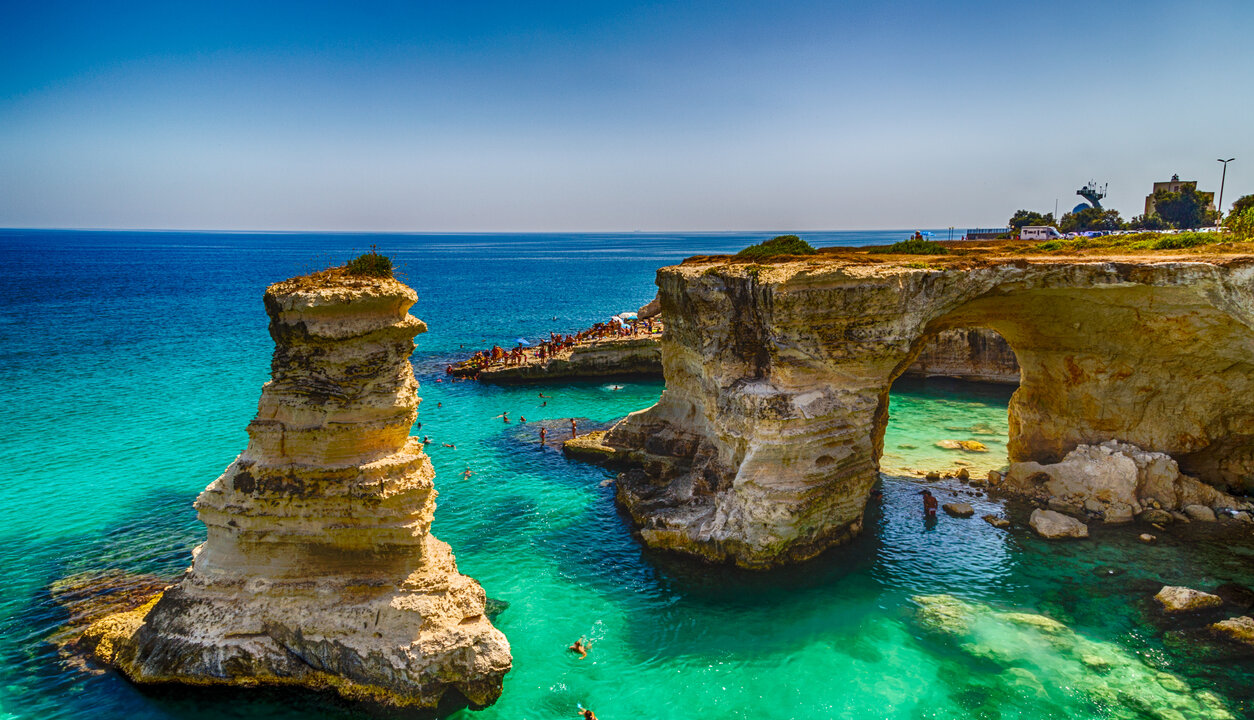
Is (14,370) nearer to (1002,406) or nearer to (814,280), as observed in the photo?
(814,280)

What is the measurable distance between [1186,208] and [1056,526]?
74.7 metres

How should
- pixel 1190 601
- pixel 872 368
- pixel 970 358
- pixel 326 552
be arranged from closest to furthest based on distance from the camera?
pixel 326 552 → pixel 1190 601 → pixel 872 368 → pixel 970 358

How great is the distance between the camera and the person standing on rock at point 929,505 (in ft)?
72.3

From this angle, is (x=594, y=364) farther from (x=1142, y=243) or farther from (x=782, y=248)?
(x=1142, y=243)

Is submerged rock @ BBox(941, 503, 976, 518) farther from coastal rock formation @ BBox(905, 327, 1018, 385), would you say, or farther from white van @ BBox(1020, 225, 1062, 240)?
white van @ BBox(1020, 225, 1062, 240)

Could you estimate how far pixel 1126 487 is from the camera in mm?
20906

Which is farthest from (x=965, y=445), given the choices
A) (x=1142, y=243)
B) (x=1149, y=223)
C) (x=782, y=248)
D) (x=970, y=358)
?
(x=1149, y=223)

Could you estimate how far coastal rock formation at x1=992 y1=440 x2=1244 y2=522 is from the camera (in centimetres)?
2064

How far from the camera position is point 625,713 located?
44.2 ft

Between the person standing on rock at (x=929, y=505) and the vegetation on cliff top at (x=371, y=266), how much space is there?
18.1 meters

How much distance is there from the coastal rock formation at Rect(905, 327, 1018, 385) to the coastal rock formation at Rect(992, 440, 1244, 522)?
17.9 m

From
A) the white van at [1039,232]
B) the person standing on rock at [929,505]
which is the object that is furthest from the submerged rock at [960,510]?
the white van at [1039,232]

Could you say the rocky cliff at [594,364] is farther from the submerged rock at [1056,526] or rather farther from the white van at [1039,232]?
the white van at [1039,232]

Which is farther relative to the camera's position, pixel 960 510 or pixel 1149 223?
pixel 1149 223
